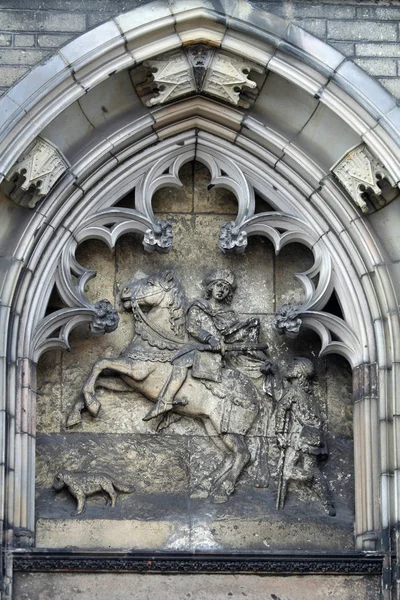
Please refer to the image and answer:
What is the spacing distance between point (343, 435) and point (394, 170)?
1.95 m

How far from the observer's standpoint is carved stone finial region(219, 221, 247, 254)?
597 inches

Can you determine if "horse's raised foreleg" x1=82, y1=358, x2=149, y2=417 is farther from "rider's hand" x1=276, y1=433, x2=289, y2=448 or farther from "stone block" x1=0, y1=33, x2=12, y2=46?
"stone block" x1=0, y1=33, x2=12, y2=46

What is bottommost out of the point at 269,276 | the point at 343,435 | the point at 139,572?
the point at 139,572

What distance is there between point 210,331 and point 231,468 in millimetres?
991

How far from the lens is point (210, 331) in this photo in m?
15.2

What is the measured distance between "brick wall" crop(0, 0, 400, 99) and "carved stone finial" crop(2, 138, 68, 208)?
0.50 metres

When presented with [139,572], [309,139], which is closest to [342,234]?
[309,139]

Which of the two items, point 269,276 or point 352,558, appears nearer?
point 352,558

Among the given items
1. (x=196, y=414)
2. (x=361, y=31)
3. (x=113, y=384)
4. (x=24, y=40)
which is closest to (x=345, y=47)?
(x=361, y=31)

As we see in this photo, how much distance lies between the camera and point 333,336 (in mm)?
15039

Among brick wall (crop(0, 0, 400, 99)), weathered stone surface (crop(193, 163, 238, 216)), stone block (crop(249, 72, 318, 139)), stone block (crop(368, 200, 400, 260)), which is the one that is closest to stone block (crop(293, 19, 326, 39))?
brick wall (crop(0, 0, 400, 99))

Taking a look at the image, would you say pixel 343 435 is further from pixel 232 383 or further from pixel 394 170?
pixel 394 170

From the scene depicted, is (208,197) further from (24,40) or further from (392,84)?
(24,40)

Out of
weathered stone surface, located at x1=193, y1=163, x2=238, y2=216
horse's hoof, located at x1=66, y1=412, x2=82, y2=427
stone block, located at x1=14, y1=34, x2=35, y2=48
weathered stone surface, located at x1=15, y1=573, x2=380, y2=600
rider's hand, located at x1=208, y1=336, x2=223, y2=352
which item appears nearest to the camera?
weathered stone surface, located at x1=15, y1=573, x2=380, y2=600
